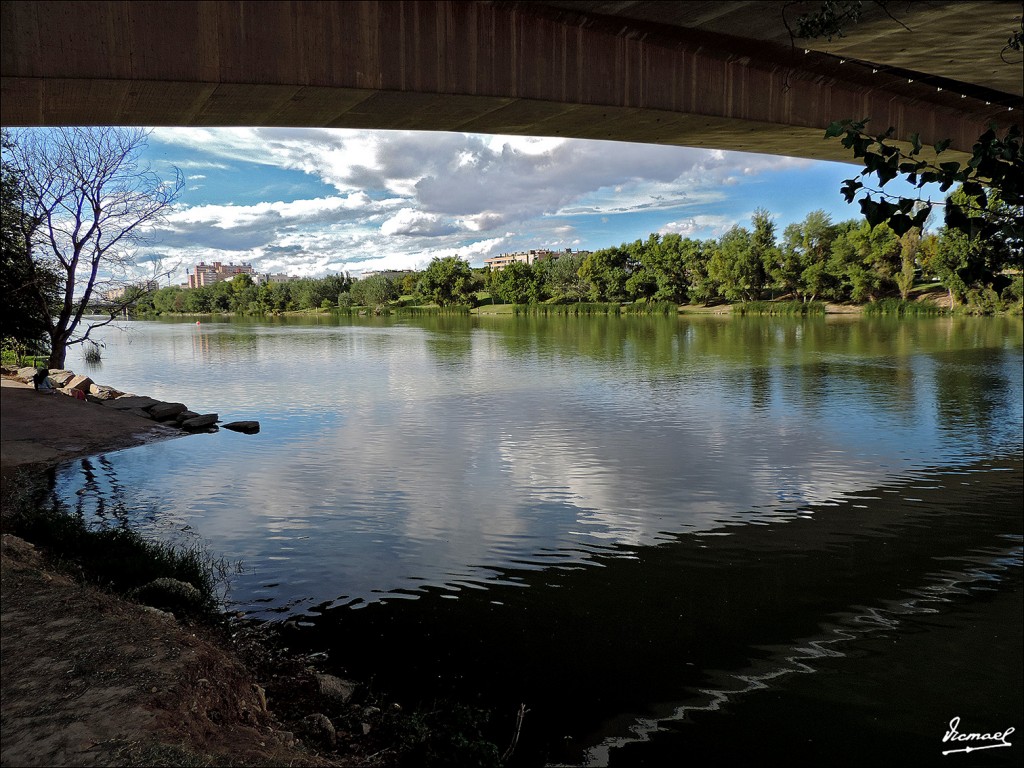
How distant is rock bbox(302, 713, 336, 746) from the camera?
16.3 feet

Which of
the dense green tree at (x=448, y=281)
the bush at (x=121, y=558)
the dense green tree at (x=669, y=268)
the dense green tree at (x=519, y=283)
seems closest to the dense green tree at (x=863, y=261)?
the dense green tree at (x=669, y=268)

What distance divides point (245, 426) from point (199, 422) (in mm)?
1279

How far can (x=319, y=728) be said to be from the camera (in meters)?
5.05

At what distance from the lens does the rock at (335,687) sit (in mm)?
5625

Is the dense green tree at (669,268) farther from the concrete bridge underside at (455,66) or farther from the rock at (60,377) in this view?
the concrete bridge underside at (455,66)

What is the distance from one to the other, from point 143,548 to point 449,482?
4922 millimetres

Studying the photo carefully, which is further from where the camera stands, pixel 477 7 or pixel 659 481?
pixel 659 481

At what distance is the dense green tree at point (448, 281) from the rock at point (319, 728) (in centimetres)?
12378

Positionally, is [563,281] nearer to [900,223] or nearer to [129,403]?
[129,403]

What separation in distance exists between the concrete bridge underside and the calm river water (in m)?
4.84

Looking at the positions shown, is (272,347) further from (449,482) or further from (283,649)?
(283,649)

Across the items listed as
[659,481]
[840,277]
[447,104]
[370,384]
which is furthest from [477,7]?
[840,277]

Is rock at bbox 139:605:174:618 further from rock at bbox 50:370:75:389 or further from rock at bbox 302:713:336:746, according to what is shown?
rock at bbox 50:370:75:389

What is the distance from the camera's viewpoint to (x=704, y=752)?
5.24 metres
